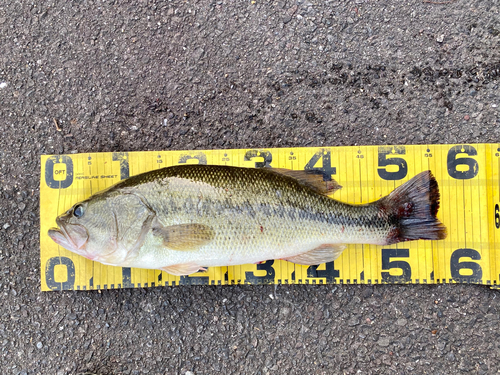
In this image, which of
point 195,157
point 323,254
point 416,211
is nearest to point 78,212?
point 195,157

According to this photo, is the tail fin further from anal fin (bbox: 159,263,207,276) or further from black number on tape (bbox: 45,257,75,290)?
black number on tape (bbox: 45,257,75,290)

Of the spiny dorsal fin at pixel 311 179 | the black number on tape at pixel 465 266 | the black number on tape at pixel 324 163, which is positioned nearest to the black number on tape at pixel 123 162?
the spiny dorsal fin at pixel 311 179

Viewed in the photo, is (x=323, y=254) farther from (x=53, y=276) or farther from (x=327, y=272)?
(x=53, y=276)

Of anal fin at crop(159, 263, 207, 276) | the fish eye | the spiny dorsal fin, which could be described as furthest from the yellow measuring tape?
the fish eye

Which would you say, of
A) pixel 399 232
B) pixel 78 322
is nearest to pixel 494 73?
pixel 399 232

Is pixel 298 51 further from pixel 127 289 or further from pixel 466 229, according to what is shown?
pixel 127 289

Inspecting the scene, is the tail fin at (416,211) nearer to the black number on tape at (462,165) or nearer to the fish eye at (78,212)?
the black number on tape at (462,165)

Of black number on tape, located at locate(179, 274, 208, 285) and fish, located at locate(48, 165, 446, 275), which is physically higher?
fish, located at locate(48, 165, 446, 275)
